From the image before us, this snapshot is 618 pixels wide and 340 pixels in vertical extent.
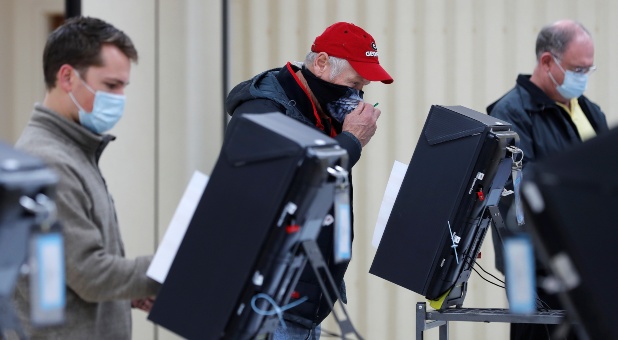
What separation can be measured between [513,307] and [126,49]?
1.02 meters

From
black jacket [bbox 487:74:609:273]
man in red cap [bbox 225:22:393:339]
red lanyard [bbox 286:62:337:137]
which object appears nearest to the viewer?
man in red cap [bbox 225:22:393:339]

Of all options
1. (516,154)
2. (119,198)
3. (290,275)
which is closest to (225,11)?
(119,198)

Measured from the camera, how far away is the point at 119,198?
4254 millimetres

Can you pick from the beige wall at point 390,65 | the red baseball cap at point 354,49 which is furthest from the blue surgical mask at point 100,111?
the beige wall at point 390,65

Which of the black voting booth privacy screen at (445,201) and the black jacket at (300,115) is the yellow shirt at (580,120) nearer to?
the black voting booth privacy screen at (445,201)

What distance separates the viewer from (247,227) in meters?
1.81

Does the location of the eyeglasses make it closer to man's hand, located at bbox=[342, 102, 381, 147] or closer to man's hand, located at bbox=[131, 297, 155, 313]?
man's hand, located at bbox=[342, 102, 381, 147]

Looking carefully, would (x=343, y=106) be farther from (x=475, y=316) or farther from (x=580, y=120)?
(x=580, y=120)

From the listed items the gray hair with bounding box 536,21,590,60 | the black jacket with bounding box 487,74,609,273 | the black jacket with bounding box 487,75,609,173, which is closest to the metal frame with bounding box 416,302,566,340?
the black jacket with bounding box 487,74,609,273

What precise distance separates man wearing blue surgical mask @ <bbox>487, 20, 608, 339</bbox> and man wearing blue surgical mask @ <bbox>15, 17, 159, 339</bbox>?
160cm

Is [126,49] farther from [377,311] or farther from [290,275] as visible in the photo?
[377,311]

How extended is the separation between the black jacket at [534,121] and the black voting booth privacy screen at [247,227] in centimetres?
180

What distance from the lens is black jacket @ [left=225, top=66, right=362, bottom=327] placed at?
8.51 ft

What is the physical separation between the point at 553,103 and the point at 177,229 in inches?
83.5
